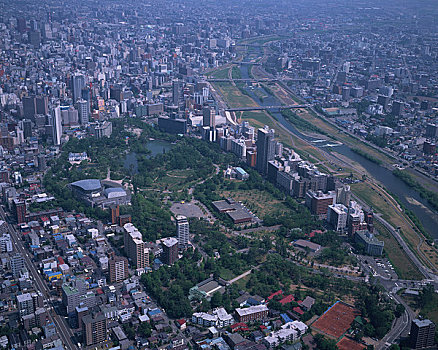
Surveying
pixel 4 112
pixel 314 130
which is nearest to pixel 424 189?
pixel 314 130

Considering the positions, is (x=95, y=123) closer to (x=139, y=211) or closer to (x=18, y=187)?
(x=18, y=187)

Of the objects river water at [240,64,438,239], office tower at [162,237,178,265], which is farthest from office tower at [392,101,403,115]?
office tower at [162,237,178,265]

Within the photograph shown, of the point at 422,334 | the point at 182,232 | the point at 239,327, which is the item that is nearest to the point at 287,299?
the point at 239,327

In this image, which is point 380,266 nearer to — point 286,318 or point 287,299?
point 287,299

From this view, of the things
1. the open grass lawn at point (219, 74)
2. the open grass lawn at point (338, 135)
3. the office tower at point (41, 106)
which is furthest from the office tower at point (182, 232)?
the open grass lawn at point (219, 74)

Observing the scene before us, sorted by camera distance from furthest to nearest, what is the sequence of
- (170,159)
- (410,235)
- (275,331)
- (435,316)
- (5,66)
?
(5,66)
(170,159)
(410,235)
(435,316)
(275,331)
